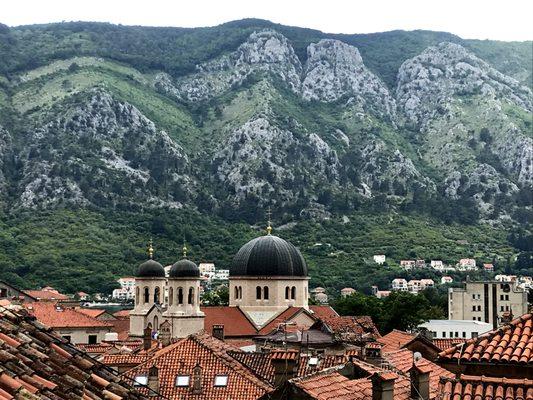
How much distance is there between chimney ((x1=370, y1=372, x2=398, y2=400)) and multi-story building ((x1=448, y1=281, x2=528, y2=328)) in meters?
116

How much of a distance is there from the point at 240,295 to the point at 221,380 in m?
57.0

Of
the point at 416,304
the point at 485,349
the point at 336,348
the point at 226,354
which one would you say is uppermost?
the point at 485,349

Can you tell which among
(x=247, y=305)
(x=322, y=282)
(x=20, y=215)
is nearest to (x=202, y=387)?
(x=247, y=305)

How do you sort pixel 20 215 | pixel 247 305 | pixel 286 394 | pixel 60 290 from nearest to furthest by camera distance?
pixel 286 394 → pixel 247 305 → pixel 60 290 → pixel 20 215

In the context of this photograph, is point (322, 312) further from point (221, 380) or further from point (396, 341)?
point (221, 380)

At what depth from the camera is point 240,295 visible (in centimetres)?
9062

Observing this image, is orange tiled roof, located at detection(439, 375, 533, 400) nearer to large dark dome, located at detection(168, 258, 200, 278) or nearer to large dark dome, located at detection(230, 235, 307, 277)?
large dark dome, located at detection(168, 258, 200, 278)

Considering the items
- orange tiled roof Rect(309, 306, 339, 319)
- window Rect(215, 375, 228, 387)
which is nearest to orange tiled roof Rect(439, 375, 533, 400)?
window Rect(215, 375, 228, 387)

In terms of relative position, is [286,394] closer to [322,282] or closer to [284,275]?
[284,275]

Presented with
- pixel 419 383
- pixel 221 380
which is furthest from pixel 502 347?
pixel 221 380

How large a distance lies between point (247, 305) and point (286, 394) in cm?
6617

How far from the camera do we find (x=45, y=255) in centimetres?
17750

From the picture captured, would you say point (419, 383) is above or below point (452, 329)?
above

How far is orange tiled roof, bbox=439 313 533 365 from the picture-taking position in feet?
41.3
